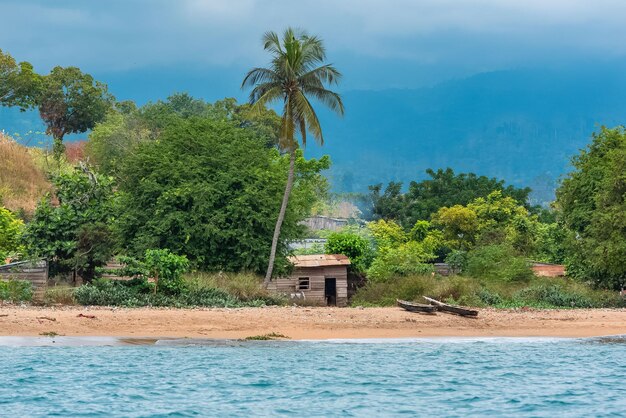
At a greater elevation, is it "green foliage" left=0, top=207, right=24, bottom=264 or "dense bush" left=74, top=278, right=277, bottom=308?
"green foliage" left=0, top=207, right=24, bottom=264

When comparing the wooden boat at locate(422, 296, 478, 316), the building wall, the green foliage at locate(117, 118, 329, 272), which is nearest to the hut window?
the building wall

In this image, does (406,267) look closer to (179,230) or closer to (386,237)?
(179,230)

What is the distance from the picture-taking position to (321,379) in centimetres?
2242

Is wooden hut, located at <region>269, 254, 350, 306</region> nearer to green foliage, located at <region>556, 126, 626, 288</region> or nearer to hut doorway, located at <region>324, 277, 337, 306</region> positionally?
hut doorway, located at <region>324, 277, 337, 306</region>

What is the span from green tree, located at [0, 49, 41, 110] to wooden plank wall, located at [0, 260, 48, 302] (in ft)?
146

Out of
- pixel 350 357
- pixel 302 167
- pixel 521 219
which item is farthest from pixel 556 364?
pixel 302 167

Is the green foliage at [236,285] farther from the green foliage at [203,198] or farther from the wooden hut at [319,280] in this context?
the wooden hut at [319,280]

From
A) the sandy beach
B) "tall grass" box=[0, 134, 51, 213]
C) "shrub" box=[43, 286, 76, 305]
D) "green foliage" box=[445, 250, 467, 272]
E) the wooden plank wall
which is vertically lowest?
the sandy beach

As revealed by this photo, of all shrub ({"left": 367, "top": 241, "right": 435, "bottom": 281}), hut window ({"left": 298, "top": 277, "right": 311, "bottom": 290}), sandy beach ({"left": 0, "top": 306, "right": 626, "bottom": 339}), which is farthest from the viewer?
hut window ({"left": 298, "top": 277, "right": 311, "bottom": 290})

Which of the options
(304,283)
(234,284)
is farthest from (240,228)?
(304,283)

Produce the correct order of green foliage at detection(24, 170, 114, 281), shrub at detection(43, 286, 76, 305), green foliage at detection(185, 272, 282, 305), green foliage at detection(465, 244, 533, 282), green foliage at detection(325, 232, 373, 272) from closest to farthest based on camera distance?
shrub at detection(43, 286, 76, 305), green foliage at detection(185, 272, 282, 305), green foliage at detection(24, 170, 114, 281), green foliage at detection(465, 244, 533, 282), green foliage at detection(325, 232, 373, 272)

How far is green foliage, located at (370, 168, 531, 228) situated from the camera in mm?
75438

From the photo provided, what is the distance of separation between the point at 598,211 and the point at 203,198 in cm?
1576

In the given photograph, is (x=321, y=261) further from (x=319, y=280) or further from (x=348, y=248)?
(x=348, y=248)
